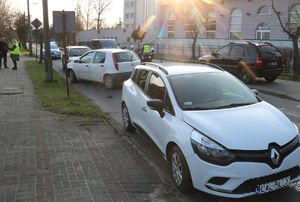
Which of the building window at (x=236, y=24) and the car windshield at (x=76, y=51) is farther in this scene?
the building window at (x=236, y=24)

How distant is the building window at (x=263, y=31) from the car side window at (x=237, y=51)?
23.9 m

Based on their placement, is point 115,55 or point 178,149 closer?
point 178,149

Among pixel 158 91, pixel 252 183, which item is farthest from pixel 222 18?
pixel 252 183

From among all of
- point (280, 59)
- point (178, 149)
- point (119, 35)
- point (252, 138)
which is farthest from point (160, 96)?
point (119, 35)

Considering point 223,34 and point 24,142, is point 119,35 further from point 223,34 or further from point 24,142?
point 24,142

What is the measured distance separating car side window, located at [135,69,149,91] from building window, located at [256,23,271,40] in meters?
34.1

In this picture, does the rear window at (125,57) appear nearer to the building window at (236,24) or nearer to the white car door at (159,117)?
the white car door at (159,117)

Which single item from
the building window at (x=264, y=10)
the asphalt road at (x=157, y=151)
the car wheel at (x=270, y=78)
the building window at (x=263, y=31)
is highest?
the building window at (x=264, y=10)

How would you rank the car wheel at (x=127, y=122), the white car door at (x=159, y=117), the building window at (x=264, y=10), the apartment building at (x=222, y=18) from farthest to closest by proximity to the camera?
the building window at (x=264, y=10), the apartment building at (x=222, y=18), the car wheel at (x=127, y=122), the white car door at (x=159, y=117)

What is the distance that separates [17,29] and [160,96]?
168 feet

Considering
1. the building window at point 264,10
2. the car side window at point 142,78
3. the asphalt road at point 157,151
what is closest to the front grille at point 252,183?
the asphalt road at point 157,151

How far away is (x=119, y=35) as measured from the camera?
6662cm

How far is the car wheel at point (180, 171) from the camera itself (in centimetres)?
475

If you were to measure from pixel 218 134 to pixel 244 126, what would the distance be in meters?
0.38
